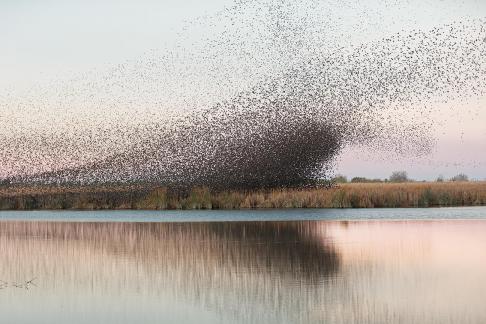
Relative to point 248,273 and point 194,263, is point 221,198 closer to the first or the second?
point 194,263

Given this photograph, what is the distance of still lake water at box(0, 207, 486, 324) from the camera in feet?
30.8

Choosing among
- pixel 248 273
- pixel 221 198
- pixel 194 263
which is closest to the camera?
pixel 248 273

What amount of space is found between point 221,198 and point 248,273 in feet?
70.0

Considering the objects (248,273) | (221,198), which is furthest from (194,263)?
(221,198)

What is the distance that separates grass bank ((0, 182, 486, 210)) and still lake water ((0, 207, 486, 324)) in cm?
991

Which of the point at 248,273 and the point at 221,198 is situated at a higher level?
the point at 221,198

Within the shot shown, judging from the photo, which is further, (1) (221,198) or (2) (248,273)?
(1) (221,198)

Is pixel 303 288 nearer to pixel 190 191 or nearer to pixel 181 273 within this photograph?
pixel 181 273

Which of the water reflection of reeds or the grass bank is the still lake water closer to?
the water reflection of reeds

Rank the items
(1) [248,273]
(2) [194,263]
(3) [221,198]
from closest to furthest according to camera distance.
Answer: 1. (1) [248,273]
2. (2) [194,263]
3. (3) [221,198]

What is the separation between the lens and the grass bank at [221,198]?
32.9m

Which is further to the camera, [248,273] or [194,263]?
[194,263]

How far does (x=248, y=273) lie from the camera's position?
12.6 m

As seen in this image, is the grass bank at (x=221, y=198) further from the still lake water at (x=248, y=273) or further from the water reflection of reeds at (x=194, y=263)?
the water reflection of reeds at (x=194, y=263)
